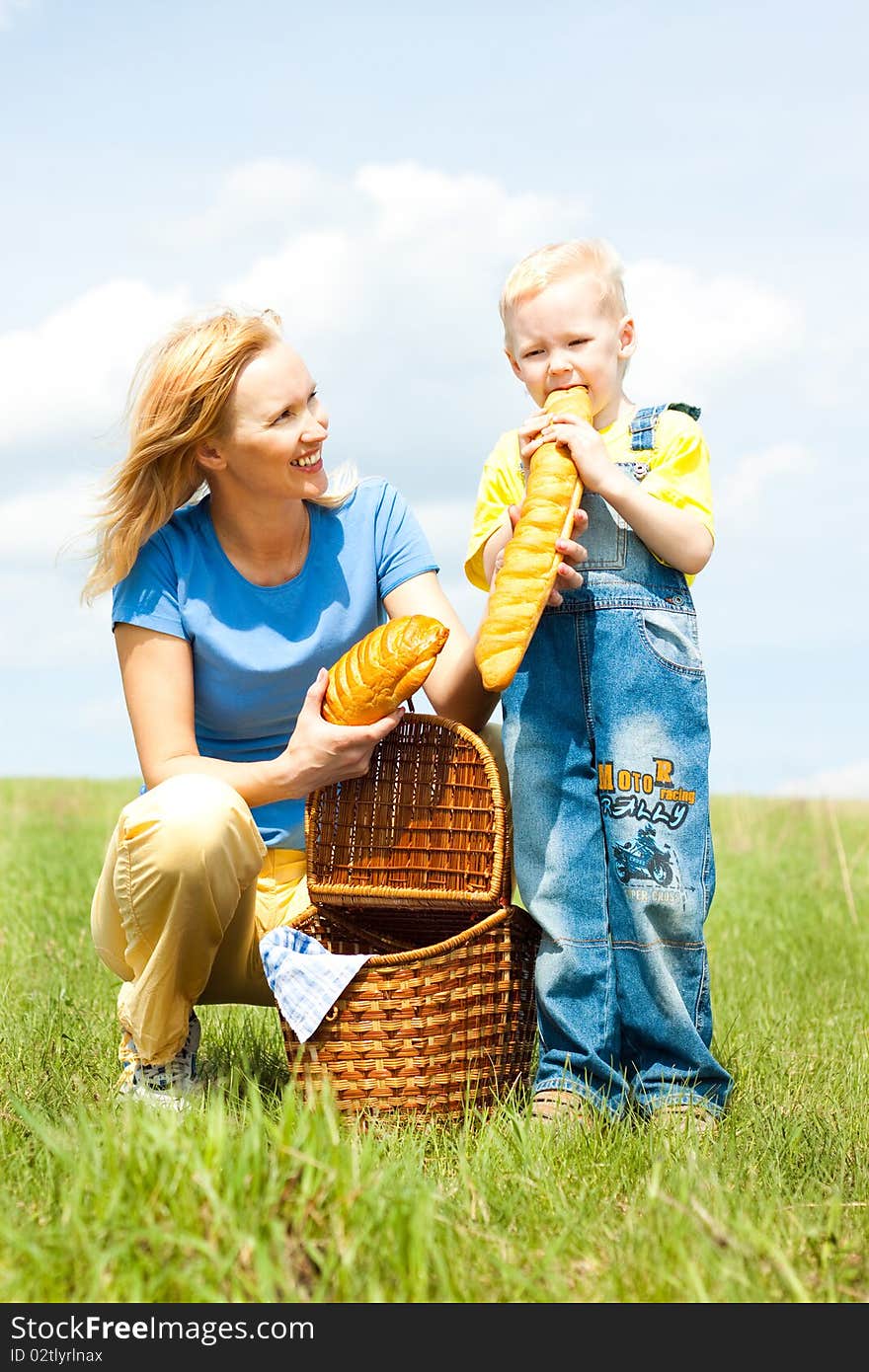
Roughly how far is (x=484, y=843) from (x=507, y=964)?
1.01 feet

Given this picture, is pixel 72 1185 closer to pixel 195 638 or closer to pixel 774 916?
pixel 195 638

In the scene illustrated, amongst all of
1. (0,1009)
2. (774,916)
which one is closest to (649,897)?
(0,1009)

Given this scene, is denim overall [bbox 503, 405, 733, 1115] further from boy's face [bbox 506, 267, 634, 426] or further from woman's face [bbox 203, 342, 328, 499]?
woman's face [bbox 203, 342, 328, 499]

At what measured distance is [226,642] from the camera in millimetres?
3482

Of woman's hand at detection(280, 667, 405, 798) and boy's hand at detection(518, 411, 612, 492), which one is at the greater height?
boy's hand at detection(518, 411, 612, 492)

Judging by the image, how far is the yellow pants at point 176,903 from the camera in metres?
3.09

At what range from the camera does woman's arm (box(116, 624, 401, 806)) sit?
3.13 meters

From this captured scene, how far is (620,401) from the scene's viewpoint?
3375mm

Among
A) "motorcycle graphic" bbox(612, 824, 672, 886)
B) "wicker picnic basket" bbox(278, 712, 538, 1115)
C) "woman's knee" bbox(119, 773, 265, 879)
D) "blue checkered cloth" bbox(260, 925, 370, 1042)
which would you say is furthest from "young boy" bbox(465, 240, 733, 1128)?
"woman's knee" bbox(119, 773, 265, 879)

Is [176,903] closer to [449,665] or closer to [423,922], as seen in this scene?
[423,922]

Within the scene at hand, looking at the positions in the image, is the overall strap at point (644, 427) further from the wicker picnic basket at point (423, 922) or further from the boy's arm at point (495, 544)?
the wicker picnic basket at point (423, 922)

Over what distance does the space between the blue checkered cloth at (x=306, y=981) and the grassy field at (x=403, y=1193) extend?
9.0 inches

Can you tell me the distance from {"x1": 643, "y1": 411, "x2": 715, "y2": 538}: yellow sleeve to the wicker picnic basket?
2.49 ft

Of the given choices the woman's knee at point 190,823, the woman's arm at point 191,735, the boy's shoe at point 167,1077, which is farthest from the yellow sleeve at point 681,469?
the boy's shoe at point 167,1077
